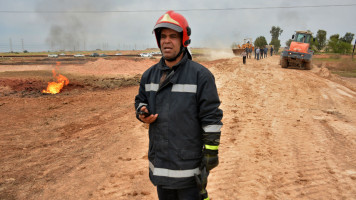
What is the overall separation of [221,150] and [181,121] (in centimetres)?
364

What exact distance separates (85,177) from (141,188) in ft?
3.85

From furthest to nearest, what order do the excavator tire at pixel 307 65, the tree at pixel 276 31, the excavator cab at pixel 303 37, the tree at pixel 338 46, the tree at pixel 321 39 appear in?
the tree at pixel 276 31, the tree at pixel 321 39, the tree at pixel 338 46, the excavator cab at pixel 303 37, the excavator tire at pixel 307 65

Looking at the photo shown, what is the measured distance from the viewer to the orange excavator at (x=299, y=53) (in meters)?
20.1

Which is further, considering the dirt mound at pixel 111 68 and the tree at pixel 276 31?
the tree at pixel 276 31

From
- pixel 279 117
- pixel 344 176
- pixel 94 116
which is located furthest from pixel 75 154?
pixel 279 117

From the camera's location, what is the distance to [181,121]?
83.5 inches

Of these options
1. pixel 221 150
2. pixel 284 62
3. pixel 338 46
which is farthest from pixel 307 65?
pixel 338 46

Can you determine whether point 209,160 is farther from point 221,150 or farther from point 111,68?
point 111,68

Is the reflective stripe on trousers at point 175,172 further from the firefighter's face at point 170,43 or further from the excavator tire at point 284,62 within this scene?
the excavator tire at point 284,62

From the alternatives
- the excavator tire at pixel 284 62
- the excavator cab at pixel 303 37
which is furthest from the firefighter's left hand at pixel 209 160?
the excavator cab at pixel 303 37

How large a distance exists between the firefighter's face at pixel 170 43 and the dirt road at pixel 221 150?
2.50 meters

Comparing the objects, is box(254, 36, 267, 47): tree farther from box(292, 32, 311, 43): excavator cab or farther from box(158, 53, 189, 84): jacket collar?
box(158, 53, 189, 84): jacket collar

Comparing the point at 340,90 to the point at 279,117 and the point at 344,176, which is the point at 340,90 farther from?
the point at 344,176

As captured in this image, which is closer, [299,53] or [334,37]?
[299,53]
